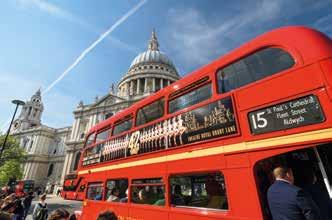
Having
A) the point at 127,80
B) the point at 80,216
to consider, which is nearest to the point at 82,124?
the point at 127,80

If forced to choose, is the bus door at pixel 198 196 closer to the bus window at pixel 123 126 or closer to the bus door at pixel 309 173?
the bus door at pixel 309 173

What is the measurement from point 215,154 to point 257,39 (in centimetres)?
235

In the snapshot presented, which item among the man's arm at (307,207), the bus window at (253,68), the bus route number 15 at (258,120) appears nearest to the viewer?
the man's arm at (307,207)

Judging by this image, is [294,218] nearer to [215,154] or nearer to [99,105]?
[215,154]

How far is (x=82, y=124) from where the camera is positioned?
4072 centimetres

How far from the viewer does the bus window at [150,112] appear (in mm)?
5566

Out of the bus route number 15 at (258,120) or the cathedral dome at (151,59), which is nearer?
the bus route number 15 at (258,120)

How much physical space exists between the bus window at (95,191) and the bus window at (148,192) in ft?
6.51

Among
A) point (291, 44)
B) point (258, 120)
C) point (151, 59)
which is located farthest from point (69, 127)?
point (291, 44)

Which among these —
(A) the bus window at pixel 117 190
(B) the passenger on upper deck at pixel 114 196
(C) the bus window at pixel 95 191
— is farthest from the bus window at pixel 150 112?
(C) the bus window at pixel 95 191

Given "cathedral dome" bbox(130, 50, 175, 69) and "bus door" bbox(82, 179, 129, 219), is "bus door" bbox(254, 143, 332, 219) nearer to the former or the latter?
"bus door" bbox(82, 179, 129, 219)

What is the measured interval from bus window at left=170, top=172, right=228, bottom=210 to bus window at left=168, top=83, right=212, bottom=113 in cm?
162

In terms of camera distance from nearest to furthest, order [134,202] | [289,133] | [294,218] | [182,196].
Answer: [294,218] → [289,133] → [182,196] → [134,202]

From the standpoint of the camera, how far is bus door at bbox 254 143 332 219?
2.71 metres
